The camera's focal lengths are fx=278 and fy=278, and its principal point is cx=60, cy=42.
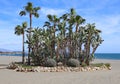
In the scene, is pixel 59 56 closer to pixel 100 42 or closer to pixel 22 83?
pixel 100 42

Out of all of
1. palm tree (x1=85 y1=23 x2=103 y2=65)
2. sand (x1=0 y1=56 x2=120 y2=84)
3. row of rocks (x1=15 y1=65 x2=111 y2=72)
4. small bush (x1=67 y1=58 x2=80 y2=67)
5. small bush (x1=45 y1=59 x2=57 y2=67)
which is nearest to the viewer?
sand (x1=0 y1=56 x2=120 y2=84)

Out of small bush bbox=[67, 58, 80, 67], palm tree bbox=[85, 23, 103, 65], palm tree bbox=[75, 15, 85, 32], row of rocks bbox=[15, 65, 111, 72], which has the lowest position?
row of rocks bbox=[15, 65, 111, 72]

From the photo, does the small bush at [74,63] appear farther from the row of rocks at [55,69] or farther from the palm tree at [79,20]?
the palm tree at [79,20]

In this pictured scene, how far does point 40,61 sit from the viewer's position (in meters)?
34.4

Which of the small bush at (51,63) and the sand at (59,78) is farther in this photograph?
the small bush at (51,63)

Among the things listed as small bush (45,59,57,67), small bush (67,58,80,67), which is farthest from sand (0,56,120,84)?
small bush (67,58,80,67)

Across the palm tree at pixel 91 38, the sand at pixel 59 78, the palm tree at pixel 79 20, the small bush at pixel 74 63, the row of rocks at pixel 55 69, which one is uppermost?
the palm tree at pixel 79 20

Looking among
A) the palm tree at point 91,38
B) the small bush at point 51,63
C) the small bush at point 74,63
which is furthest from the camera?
the palm tree at point 91,38

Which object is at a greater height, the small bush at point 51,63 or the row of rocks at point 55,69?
the small bush at point 51,63

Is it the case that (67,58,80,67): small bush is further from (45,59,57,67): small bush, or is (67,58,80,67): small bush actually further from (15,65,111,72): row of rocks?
(45,59,57,67): small bush

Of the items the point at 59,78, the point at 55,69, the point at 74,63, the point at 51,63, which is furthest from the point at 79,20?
the point at 59,78

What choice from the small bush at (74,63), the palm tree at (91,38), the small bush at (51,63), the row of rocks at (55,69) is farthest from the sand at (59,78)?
the palm tree at (91,38)

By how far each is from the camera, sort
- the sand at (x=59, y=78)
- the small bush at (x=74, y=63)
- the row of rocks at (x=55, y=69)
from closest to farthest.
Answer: the sand at (x=59, y=78)
the row of rocks at (x=55, y=69)
the small bush at (x=74, y=63)

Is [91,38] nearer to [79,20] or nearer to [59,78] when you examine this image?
[79,20]
